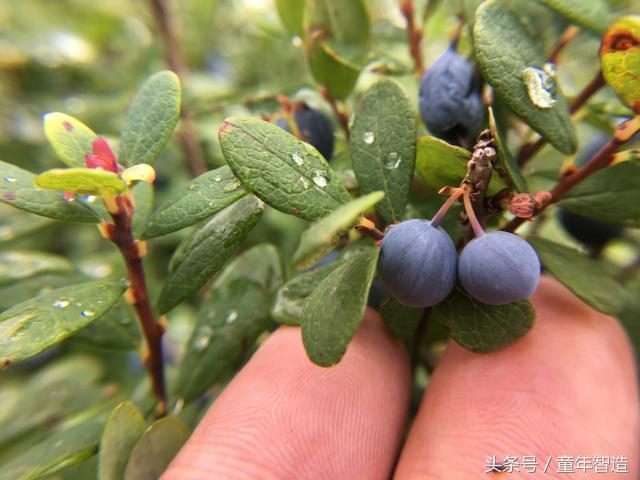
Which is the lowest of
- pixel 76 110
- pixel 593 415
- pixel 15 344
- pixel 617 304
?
pixel 593 415

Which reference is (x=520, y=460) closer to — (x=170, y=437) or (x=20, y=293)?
(x=170, y=437)

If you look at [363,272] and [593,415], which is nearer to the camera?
[363,272]

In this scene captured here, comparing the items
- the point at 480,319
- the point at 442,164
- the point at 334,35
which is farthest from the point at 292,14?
the point at 480,319

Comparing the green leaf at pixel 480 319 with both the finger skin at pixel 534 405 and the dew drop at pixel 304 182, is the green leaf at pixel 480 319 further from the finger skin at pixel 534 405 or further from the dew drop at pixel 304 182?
the dew drop at pixel 304 182

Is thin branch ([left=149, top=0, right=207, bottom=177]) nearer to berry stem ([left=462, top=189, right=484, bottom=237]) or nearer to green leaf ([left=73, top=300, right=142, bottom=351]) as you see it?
green leaf ([left=73, top=300, right=142, bottom=351])

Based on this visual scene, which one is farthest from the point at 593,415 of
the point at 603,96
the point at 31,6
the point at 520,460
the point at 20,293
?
the point at 31,6
